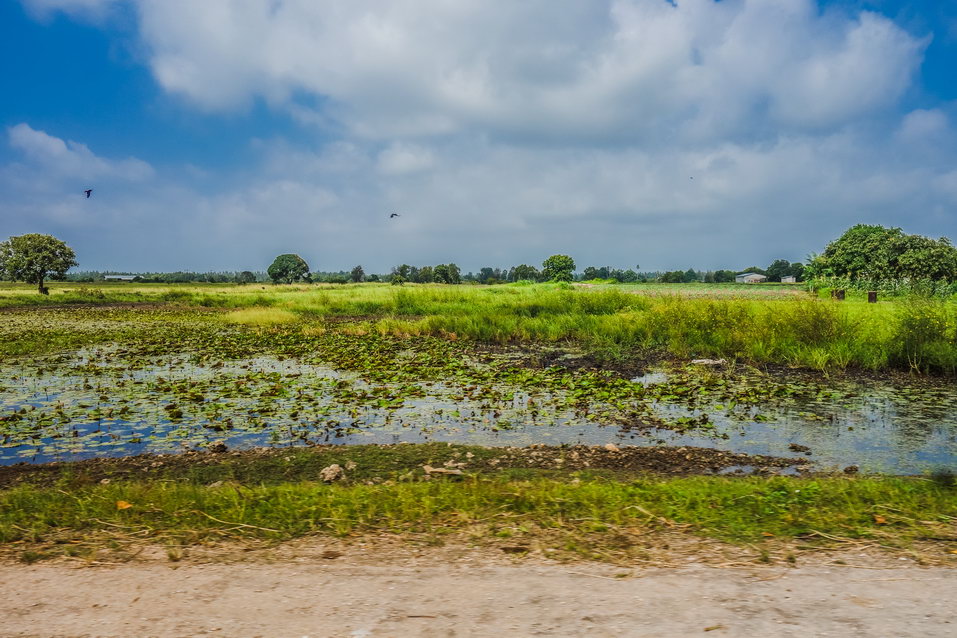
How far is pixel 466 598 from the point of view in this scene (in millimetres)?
3055

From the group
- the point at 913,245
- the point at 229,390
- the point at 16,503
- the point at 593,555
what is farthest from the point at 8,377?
the point at 913,245

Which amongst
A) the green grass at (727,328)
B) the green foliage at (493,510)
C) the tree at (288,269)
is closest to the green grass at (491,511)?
the green foliage at (493,510)

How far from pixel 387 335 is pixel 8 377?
439 inches

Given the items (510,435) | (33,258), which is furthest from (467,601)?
(33,258)

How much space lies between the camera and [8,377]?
12305 mm

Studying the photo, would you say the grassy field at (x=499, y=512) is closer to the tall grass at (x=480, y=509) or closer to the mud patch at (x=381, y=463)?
the tall grass at (x=480, y=509)

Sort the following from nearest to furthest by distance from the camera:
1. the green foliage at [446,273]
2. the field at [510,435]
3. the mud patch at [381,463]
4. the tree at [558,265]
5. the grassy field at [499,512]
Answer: the grassy field at [499,512], the field at [510,435], the mud patch at [381,463], the tree at [558,265], the green foliage at [446,273]

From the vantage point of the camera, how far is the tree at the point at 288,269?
114 m

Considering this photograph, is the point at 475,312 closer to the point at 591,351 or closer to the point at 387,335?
the point at 387,335

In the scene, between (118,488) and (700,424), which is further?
(700,424)

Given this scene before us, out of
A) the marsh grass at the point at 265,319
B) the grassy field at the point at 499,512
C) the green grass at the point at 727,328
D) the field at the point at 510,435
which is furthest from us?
the marsh grass at the point at 265,319

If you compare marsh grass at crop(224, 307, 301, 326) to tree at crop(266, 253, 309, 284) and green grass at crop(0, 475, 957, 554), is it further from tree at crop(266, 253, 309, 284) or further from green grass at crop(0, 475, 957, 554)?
tree at crop(266, 253, 309, 284)

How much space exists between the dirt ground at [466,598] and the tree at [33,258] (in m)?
57.0

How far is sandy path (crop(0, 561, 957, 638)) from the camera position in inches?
108
